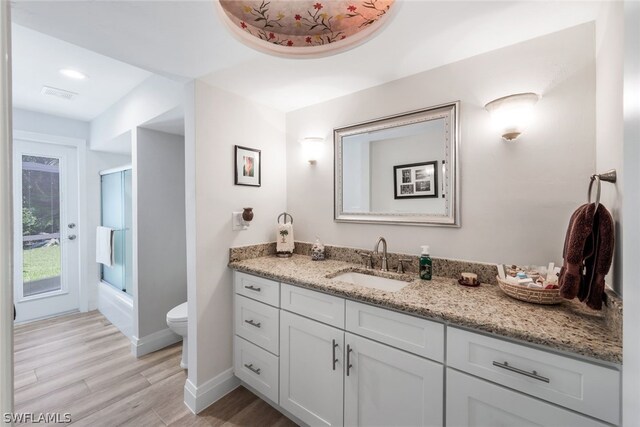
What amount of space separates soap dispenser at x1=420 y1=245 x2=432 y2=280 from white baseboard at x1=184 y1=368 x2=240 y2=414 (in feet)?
5.05

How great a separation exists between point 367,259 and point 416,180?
25.0 inches

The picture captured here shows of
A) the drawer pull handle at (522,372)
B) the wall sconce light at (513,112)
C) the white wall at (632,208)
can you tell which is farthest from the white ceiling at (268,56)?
the drawer pull handle at (522,372)

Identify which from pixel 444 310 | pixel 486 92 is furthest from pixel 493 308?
Result: pixel 486 92

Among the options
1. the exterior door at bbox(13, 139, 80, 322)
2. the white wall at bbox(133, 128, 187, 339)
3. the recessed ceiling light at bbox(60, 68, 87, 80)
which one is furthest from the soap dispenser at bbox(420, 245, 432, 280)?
the exterior door at bbox(13, 139, 80, 322)

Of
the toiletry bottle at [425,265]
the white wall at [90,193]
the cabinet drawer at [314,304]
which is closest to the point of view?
the cabinet drawer at [314,304]

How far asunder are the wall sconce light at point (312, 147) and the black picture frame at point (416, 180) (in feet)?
2.16

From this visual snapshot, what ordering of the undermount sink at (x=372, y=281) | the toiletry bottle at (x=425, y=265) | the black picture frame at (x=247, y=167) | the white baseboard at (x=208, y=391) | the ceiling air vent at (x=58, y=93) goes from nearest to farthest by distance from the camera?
the toiletry bottle at (x=425, y=265)
the undermount sink at (x=372, y=281)
the white baseboard at (x=208, y=391)
the black picture frame at (x=247, y=167)
the ceiling air vent at (x=58, y=93)

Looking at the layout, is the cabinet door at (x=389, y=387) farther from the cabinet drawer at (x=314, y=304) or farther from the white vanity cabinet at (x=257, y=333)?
the white vanity cabinet at (x=257, y=333)

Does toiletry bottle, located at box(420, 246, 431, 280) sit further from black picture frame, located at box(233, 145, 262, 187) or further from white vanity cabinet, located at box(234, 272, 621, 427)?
black picture frame, located at box(233, 145, 262, 187)

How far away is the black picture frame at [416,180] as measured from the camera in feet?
5.34

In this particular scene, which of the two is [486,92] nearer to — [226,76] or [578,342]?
[578,342]

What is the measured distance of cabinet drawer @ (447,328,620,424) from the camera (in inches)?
31.2

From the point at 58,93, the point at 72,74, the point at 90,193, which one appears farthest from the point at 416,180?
the point at 90,193

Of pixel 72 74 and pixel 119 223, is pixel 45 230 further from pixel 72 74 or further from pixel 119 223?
pixel 72 74
